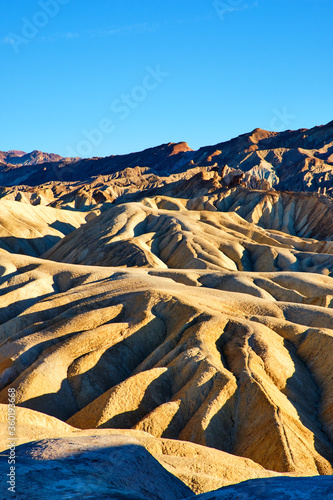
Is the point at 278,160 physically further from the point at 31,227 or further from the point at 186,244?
the point at 186,244

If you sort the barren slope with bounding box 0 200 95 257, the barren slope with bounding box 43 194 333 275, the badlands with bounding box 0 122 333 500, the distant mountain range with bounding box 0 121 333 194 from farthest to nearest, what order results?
the distant mountain range with bounding box 0 121 333 194 → the barren slope with bounding box 0 200 95 257 → the barren slope with bounding box 43 194 333 275 → the badlands with bounding box 0 122 333 500

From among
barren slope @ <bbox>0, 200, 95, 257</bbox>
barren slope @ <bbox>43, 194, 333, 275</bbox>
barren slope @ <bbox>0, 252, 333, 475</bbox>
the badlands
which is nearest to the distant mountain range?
barren slope @ <bbox>43, 194, 333, 275</bbox>

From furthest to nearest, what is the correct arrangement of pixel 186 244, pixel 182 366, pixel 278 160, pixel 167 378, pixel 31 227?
1. pixel 278 160
2. pixel 31 227
3. pixel 186 244
4. pixel 182 366
5. pixel 167 378

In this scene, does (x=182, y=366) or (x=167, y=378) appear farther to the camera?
(x=182, y=366)

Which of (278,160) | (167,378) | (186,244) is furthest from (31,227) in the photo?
(278,160)

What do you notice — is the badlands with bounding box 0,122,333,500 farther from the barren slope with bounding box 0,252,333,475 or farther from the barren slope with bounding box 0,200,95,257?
the barren slope with bounding box 0,200,95,257

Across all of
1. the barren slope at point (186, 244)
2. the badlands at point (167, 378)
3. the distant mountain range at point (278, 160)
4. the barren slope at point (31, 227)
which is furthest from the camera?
the distant mountain range at point (278, 160)

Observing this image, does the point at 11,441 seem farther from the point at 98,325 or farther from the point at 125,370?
the point at 98,325

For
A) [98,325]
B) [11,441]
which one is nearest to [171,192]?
A: [98,325]

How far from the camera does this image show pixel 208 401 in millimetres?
21812

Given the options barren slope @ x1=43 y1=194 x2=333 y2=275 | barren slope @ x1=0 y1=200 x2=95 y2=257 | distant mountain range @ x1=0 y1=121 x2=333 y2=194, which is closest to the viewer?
Result: barren slope @ x1=43 y1=194 x2=333 y2=275

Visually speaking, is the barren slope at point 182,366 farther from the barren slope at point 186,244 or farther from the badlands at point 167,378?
the barren slope at point 186,244

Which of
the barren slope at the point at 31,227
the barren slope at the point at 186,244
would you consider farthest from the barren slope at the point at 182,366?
the barren slope at the point at 31,227

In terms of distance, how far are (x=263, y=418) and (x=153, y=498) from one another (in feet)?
37.0
